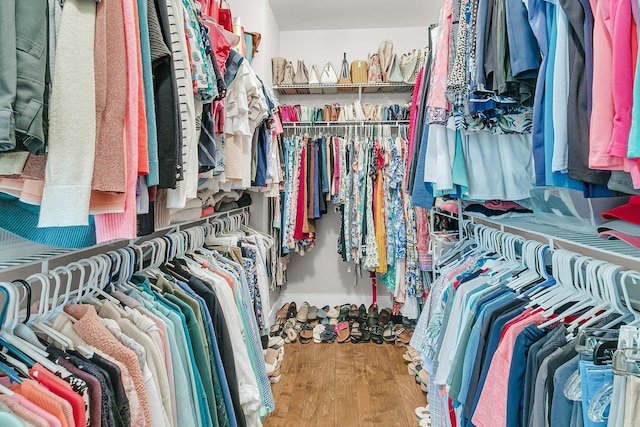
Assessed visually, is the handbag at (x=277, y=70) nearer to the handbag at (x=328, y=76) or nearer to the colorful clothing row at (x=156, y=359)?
the handbag at (x=328, y=76)

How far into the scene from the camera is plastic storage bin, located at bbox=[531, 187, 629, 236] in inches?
46.8

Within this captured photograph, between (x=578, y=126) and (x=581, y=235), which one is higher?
(x=578, y=126)

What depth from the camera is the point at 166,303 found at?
1.16 meters

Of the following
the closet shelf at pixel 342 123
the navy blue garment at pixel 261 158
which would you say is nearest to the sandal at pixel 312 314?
the navy blue garment at pixel 261 158

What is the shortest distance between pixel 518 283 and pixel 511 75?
645mm

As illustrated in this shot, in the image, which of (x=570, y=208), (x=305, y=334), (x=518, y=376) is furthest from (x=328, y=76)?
(x=518, y=376)

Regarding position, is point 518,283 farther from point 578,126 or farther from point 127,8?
point 127,8

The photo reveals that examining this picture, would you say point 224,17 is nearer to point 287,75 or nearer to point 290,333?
point 287,75

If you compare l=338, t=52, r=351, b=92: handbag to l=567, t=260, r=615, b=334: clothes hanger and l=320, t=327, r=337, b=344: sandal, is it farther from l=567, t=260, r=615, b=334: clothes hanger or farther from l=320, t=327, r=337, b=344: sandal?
l=567, t=260, r=615, b=334: clothes hanger

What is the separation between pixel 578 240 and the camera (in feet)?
3.65

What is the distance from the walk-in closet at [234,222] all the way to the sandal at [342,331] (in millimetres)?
613

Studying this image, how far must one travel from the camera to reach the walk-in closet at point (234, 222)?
671 mm

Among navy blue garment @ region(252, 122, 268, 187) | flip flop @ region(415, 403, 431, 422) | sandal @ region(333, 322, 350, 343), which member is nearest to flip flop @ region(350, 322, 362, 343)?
sandal @ region(333, 322, 350, 343)

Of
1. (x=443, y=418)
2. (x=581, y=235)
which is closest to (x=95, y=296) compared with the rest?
(x=443, y=418)
